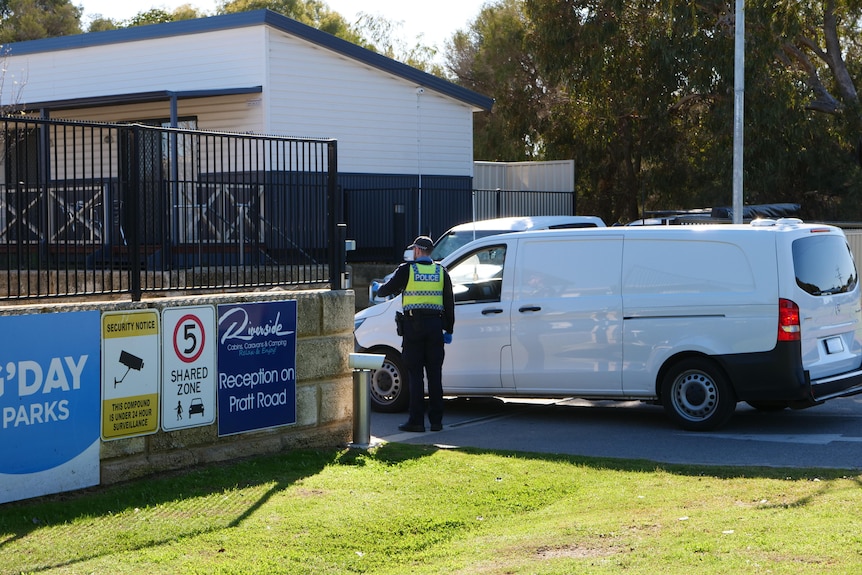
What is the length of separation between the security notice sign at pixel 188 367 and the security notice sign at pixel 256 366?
127 mm

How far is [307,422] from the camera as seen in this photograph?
368 inches

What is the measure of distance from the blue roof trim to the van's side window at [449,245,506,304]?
35.1ft

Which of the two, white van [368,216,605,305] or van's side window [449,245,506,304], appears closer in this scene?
van's side window [449,245,506,304]

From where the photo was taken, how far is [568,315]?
11.0 meters

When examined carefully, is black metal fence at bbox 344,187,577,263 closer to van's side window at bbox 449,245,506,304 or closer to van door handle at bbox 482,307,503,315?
van's side window at bbox 449,245,506,304

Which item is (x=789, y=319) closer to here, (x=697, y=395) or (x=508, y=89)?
(x=697, y=395)

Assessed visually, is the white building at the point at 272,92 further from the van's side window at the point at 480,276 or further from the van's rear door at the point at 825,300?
the van's rear door at the point at 825,300

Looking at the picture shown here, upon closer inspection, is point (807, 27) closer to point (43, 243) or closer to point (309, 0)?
point (43, 243)

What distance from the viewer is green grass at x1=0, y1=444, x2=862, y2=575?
231 inches

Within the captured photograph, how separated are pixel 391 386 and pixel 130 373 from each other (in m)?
4.47

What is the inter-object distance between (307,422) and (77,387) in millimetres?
2385

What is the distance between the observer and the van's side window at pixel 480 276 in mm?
11555

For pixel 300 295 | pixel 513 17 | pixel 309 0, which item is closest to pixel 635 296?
pixel 300 295

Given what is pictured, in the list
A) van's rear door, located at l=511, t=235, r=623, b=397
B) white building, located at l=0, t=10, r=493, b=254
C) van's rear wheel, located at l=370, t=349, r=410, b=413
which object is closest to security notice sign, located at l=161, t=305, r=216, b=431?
van's rear wheel, located at l=370, t=349, r=410, b=413
